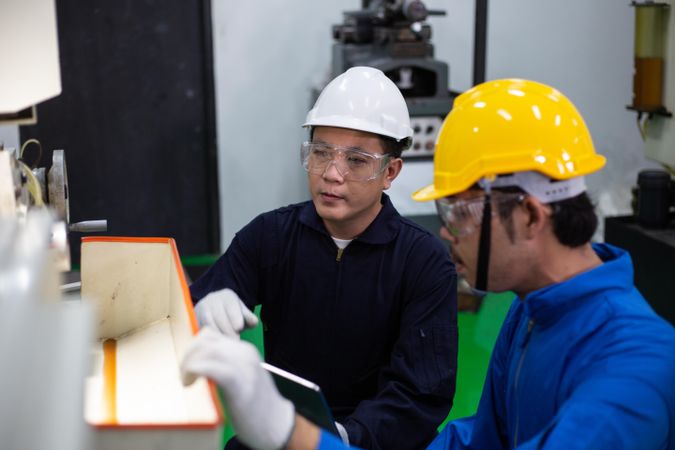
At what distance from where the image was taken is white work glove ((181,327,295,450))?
996mm

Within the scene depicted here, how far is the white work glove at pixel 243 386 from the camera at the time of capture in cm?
100

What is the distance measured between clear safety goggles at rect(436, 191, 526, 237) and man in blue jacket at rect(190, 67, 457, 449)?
0.43 meters

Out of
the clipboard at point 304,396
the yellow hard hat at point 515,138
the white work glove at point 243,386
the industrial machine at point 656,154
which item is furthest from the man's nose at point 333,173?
the industrial machine at point 656,154

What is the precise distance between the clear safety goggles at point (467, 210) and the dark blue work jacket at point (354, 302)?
42 centimetres

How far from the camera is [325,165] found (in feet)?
6.07

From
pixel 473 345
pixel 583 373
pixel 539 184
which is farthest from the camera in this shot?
pixel 473 345

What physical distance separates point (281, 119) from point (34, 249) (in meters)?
3.90

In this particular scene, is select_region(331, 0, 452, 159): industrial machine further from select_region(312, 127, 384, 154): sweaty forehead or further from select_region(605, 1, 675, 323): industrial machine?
select_region(312, 127, 384, 154): sweaty forehead

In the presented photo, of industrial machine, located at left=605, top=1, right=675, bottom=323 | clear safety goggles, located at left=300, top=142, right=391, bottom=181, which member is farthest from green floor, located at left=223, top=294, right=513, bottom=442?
clear safety goggles, located at left=300, top=142, right=391, bottom=181

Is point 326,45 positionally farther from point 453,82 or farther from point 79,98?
point 79,98

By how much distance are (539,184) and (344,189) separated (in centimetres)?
60

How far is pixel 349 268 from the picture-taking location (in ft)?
Answer: 6.12

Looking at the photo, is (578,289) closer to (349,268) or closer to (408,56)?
(349,268)

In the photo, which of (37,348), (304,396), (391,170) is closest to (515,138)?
(304,396)
